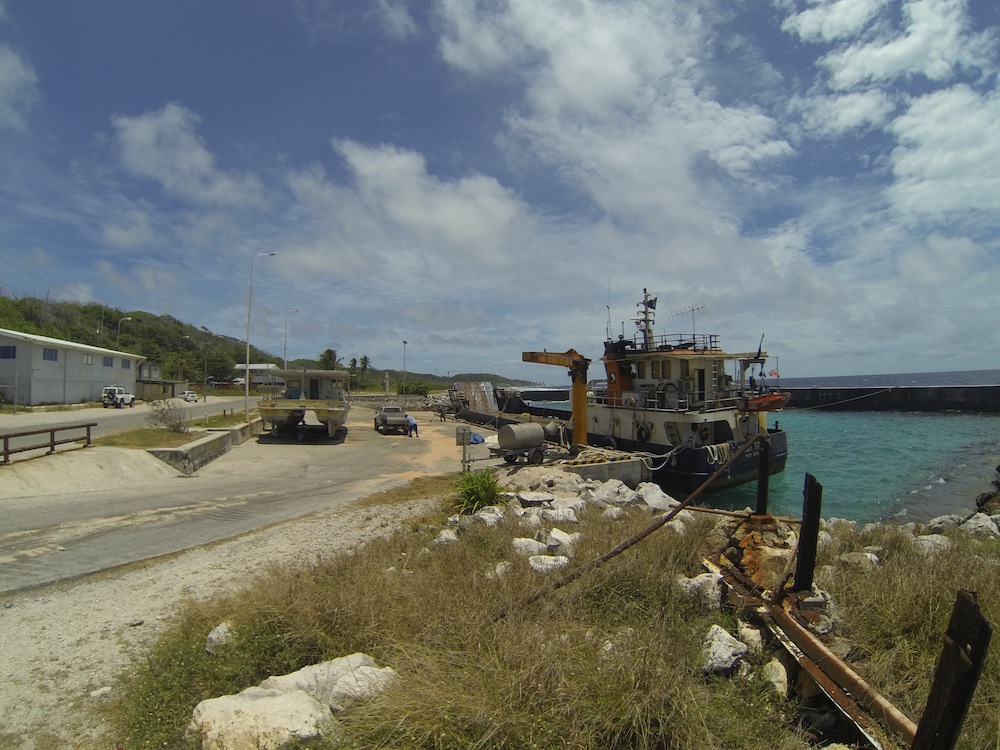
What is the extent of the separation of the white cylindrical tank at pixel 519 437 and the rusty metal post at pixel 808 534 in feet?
45.0

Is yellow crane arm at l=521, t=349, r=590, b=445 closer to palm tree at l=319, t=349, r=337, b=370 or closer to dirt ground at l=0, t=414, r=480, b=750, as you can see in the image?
dirt ground at l=0, t=414, r=480, b=750

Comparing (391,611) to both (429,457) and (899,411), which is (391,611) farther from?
(899,411)

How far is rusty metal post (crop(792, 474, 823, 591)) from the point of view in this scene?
4.63 metres

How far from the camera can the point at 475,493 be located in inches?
441

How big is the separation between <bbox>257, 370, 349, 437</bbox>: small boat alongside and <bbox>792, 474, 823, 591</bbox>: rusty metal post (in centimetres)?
2344

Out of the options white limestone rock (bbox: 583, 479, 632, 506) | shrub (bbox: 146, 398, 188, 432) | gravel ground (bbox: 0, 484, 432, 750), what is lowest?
white limestone rock (bbox: 583, 479, 632, 506)

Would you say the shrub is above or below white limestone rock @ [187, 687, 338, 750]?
above

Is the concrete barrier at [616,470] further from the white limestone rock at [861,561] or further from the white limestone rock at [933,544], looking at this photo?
the white limestone rock at [861,561]

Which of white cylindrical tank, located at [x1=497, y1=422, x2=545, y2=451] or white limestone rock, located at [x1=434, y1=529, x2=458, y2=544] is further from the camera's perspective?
white cylindrical tank, located at [x1=497, y1=422, x2=545, y2=451]

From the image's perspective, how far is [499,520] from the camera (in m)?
9.36

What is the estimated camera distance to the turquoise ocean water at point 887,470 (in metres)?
18.2

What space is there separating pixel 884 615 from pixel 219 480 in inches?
609

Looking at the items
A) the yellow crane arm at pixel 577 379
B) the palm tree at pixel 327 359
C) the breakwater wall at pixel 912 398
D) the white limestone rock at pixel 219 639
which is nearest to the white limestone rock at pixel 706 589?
the white limestone rock at pixel 219 639

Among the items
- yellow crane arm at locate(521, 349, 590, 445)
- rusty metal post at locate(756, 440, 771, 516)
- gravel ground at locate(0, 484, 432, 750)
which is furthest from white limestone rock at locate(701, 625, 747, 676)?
yellow crane arm at locate(521, 349, 590, 445)
